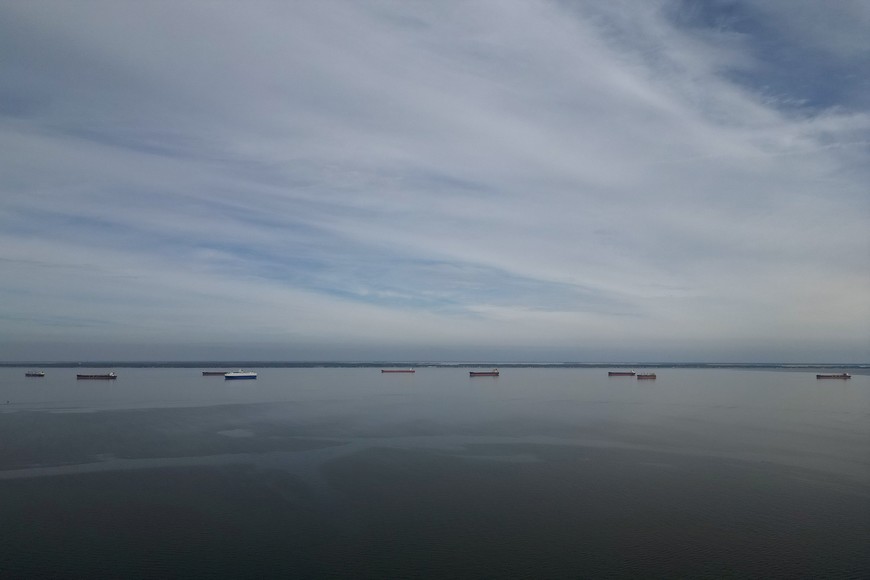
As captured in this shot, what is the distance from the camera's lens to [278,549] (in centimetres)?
1653

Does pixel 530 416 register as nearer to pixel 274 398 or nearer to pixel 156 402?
pixel 274 398

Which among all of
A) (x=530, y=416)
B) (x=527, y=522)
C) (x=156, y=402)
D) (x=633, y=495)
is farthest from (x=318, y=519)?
(x=156, y=402)

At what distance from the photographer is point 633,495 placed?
882 inches

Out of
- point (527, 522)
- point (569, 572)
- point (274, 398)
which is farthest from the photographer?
point (274, 398)

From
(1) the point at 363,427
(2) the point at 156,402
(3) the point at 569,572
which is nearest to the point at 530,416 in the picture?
(1) the point at 363,427

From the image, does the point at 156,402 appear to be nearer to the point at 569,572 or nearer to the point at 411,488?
the point at 411,488

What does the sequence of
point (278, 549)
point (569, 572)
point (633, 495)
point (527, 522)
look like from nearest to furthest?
point (569, 572)
point (278, 549)
point (527, 522)
point (633, 495)

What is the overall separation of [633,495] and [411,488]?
8962 mm

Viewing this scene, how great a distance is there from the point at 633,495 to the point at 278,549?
1386 centimetres

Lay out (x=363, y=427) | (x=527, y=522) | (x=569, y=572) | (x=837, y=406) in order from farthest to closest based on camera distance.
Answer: (x=837, y=406) < (x=363, y=427) < (x=527, y=522) < (x=569, y=572)

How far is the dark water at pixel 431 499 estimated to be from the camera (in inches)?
620

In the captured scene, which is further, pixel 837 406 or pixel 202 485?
pixel 837 406

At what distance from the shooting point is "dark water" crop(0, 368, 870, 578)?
51.7 ft

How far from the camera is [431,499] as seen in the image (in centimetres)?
2166
